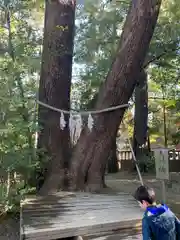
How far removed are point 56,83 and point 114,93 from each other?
3.97 feet

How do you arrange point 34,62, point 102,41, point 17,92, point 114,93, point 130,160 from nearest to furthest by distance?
point 17,92
point 34,62
point 114,93
point 102,41
point 130,160

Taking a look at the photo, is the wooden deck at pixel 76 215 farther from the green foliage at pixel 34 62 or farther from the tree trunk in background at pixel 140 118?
the tree trunk in background at pixel 140 118

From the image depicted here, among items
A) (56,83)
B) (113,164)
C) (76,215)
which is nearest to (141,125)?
(113,164)

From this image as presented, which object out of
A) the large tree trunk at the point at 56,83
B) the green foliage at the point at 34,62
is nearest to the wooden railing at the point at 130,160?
the green foliage at the point at 34,62

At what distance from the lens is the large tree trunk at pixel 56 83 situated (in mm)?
5844

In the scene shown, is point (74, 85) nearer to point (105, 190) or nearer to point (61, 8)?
point (61, 8)

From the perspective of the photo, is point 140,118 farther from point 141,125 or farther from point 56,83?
point 56,83

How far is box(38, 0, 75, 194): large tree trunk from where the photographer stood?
230 inches

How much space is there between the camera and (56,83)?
614cm

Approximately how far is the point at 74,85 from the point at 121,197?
4.28 metres

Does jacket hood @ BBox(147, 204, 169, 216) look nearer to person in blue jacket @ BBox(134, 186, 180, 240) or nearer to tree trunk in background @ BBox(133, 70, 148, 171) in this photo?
person in blue jacket @ BBox(134, 186, 180, 240)

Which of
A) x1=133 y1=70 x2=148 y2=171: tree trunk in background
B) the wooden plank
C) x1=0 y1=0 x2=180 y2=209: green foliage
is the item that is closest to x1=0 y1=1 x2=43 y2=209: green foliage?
x1=0 y1=0 x2=180 y2=209: green foliage

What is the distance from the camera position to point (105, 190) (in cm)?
592

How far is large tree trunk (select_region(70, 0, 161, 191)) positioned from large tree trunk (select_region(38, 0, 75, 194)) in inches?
12.7
